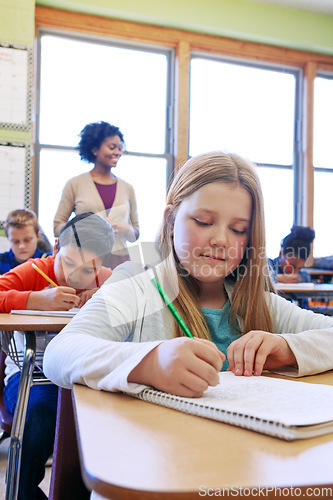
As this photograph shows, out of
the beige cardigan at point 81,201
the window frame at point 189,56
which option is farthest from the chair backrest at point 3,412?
the window frame at point 189,56

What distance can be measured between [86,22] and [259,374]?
425 centimetres

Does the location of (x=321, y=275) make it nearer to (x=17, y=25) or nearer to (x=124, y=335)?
(x=17, y=25)

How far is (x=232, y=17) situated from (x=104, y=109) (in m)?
1.59

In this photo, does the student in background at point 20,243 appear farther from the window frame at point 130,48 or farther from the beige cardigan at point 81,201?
the window frame at point 130,48

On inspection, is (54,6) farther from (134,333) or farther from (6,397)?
(134,333)

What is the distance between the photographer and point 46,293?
1.64 m

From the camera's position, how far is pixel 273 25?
15.6 feet

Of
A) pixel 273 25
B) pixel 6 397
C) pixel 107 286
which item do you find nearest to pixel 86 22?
pixel 273 25

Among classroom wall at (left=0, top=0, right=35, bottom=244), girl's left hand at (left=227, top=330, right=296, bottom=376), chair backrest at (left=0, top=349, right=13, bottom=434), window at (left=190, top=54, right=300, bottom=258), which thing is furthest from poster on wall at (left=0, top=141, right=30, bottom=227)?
girl's left hand at (left=227, top=330, right=296, bottom=376)

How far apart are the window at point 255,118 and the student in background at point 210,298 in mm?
3610

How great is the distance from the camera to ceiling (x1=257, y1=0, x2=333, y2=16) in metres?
4.67

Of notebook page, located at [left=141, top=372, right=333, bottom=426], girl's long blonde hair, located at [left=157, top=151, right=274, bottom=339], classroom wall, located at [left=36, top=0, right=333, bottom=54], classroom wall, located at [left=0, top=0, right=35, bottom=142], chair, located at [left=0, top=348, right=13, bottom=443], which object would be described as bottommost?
chair, located at [left=0, top=348, right=13, bottom=443]

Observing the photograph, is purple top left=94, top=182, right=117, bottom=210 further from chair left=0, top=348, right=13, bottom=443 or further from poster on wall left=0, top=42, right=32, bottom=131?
chair left=0, top=348, right=13, bottom=443

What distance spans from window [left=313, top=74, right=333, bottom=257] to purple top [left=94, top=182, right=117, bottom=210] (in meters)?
2.56
